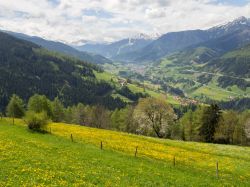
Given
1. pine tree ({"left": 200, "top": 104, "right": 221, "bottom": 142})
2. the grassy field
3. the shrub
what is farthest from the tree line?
the grassy field

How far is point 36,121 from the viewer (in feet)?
197

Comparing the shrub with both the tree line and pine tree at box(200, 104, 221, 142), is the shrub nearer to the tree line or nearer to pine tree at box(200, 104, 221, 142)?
the tree line

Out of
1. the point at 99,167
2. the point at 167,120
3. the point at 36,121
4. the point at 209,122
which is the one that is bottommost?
the point at 209,122

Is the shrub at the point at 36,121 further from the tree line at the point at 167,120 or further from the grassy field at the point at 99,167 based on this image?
the tree line at the point at 167,120

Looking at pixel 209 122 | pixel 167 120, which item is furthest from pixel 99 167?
pixel 209 122

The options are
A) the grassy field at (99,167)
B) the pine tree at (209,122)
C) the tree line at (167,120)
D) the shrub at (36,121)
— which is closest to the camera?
the grassy field at (99,167)

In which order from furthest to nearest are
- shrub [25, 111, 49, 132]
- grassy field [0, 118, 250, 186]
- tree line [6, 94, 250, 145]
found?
1. tree line [6, 94, 250, 145]
2. shrub [25, 111, 49, 132]
3. grassy field [0, 118, 250, 186]

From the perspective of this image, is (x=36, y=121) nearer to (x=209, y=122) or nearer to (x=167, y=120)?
(x=167, y=120)

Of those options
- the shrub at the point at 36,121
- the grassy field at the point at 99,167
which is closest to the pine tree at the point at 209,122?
the grassy field at the point at 99,167

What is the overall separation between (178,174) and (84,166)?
12.4m

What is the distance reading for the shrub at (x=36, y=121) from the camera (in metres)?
59.6

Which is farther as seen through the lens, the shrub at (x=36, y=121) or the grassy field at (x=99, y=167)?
the shrub at (x=36, y=121)

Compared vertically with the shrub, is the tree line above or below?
below

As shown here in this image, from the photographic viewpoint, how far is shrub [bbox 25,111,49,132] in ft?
195
